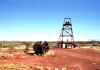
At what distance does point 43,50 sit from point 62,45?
17.6 meters

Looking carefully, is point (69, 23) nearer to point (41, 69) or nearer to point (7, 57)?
point (7, 57)

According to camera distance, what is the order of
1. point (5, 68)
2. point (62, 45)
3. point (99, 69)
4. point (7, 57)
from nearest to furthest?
point (5, 68) < point (99, 69) < point (7, 57) < point (62, 45)

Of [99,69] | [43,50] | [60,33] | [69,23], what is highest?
[69,23]

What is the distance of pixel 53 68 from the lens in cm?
1549

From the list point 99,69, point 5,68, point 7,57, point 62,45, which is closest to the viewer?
point 5,68

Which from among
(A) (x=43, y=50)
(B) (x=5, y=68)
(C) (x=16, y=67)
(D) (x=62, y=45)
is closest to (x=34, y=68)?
(C) (x=16, y=67)

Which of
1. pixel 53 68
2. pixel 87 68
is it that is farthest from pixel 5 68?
pixel 87 68

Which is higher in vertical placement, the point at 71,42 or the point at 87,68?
the point at 71,42

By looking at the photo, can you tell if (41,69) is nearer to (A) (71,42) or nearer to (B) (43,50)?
(B) (43,50)

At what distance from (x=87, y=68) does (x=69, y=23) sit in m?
26.4

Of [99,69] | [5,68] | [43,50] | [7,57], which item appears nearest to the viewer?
[5,68]

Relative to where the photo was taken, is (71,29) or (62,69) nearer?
(62,69)

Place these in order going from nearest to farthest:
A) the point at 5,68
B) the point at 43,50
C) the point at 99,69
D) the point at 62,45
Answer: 1. the point at 5,68
2. the point at 99,69
3. the point at 43,50
4. the point at 62,45

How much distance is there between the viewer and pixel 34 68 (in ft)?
49.5
